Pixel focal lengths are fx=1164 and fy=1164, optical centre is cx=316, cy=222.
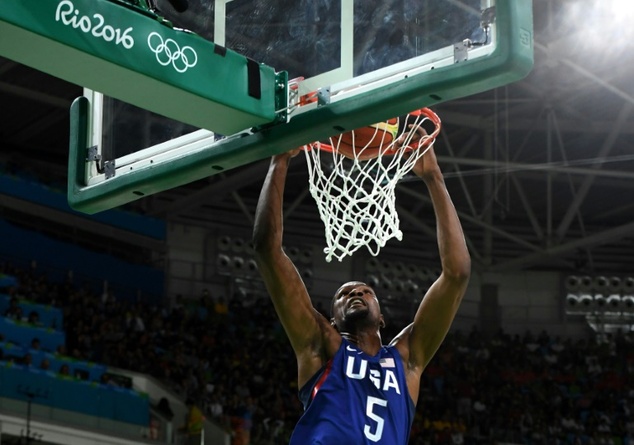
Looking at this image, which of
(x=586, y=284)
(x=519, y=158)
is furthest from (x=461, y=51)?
(x=586, y=284)

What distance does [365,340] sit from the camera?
4680mm

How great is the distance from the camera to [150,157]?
493 centimetres

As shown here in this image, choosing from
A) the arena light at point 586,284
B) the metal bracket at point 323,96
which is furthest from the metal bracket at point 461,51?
the arena light at point 586,284

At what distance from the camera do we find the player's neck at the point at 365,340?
15.3 feet

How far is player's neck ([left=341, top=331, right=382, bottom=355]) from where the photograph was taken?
15.3 ft

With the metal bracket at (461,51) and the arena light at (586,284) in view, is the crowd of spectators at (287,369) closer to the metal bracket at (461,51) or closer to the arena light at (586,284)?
the arena light at (586,284)

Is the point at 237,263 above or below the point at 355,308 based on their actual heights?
above

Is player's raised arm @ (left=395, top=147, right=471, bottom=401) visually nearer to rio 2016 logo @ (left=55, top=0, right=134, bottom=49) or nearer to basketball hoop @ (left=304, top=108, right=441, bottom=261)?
basketball hoop @ (left=304, top=108, right=441, bottom=261)

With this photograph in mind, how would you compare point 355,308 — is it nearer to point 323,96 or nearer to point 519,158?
point 323,96

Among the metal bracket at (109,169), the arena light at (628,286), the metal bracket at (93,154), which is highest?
the arena light at (628,286)

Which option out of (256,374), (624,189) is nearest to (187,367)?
(256,374)

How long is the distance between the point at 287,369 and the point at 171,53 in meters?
16.8

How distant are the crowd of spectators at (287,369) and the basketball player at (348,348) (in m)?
11.6

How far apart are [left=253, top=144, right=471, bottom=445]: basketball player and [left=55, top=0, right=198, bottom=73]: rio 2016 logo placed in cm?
56
